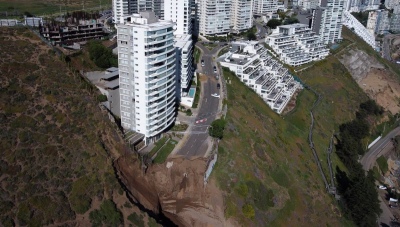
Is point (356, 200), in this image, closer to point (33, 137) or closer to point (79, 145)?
point (79, 145)

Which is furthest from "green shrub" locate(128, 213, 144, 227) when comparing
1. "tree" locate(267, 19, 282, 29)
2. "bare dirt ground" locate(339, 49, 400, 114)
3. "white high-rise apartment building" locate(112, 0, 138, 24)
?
"tree" locate(267, 19, 282, 29)

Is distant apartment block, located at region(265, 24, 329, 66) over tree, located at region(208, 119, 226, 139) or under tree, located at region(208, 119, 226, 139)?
over

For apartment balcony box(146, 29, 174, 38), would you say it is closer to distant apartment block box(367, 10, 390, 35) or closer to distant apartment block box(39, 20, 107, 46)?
distant apartment block box(39, 20, 107, 46)

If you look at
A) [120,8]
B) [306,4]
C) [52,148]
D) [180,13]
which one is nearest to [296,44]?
[180,13]

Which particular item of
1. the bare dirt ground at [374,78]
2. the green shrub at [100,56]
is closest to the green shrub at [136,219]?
the green shrub at [100,56]

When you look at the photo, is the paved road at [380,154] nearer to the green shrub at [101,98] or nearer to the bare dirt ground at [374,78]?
the bare dirt ground at [374,78]

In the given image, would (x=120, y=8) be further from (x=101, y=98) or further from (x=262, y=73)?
(x=101, y=98)

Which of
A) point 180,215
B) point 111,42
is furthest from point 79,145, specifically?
point 111,42
